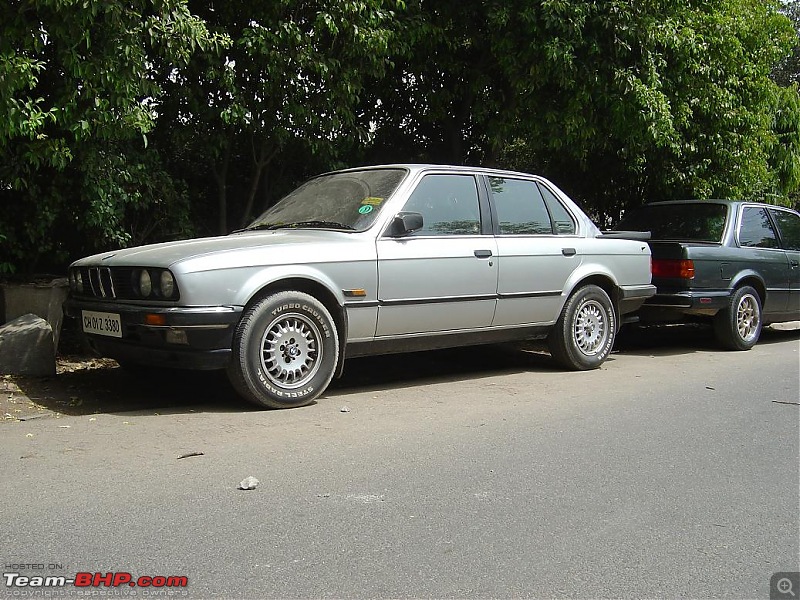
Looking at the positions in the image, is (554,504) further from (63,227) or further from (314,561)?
(63,227)

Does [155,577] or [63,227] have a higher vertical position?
[63,227]

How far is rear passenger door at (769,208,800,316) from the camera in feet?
33.1

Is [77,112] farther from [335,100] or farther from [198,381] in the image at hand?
[335,100]

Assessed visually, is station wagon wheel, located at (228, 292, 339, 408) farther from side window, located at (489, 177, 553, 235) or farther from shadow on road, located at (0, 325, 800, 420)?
side window, located at (489, 177, 553, 235)

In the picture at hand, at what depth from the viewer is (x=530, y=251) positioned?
7051 mm

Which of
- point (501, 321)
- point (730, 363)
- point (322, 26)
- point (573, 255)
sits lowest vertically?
point (730, 363)

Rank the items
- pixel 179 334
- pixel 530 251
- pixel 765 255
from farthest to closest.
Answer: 1. pixel 765 255
2. pixel 530 251
3. pixel 179 334

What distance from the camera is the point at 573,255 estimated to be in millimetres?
7391

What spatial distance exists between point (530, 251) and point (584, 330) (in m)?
1.05

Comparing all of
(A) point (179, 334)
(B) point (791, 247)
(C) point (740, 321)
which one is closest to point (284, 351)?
(A) point (179, 334)

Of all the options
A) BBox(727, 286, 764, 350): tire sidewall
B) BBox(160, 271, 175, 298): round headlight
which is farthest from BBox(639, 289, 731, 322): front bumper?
BBox(160, 271, 175, 298): round headlight

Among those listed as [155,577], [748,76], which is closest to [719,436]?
[155,577]

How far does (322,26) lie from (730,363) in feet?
17.4

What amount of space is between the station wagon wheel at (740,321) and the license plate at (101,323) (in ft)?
21.7
